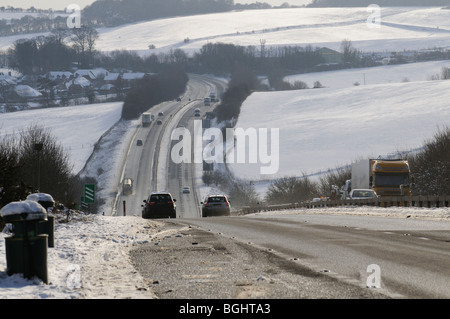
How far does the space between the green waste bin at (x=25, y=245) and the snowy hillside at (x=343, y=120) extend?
97.0m

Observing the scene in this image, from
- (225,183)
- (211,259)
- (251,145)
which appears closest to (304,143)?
(251,145)

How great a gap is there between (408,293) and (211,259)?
5.77m

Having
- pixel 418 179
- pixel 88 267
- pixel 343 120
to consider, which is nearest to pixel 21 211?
pixel 88 267

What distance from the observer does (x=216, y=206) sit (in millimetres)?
50812

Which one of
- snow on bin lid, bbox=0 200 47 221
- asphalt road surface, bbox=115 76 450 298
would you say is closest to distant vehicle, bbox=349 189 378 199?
asphalt road surface, bbox=115 76 450 298

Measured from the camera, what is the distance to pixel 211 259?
1493 centimetres

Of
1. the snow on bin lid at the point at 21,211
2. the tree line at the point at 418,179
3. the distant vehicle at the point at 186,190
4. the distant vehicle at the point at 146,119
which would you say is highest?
the distant vehicle at the point at 146,119

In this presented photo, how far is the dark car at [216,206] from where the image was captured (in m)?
50.7

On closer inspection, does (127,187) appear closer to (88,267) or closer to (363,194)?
(363,194)

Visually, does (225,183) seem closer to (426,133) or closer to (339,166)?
(339,166)
